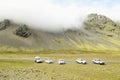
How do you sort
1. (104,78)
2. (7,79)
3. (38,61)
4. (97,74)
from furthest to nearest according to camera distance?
(38,61) < (97,74) < (104,78) < (7,79)

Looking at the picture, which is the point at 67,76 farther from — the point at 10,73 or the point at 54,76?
the point at 10,73

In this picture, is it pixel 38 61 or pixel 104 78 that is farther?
pixel 38 61

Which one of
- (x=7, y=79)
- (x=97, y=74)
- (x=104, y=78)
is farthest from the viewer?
(x=97, y=74)

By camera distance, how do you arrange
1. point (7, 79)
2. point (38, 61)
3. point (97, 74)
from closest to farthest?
point (7, 79)
point (97, 74)
point (38, 61)

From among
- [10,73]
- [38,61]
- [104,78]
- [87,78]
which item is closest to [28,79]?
[10,73]

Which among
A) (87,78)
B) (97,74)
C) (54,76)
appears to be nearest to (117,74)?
(97,74)

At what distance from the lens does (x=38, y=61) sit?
127000 mm

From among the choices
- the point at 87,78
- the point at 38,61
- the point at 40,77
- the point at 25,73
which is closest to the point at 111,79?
the point at 87,78

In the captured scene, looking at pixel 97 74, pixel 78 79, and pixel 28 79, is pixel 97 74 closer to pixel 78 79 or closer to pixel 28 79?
pixel 78 79

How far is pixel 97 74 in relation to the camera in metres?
87.9

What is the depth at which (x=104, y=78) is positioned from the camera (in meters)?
82.4

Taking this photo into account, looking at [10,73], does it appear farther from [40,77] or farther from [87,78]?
[87,78]

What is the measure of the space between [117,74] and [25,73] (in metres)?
30.3

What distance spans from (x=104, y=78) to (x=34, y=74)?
863 inches
